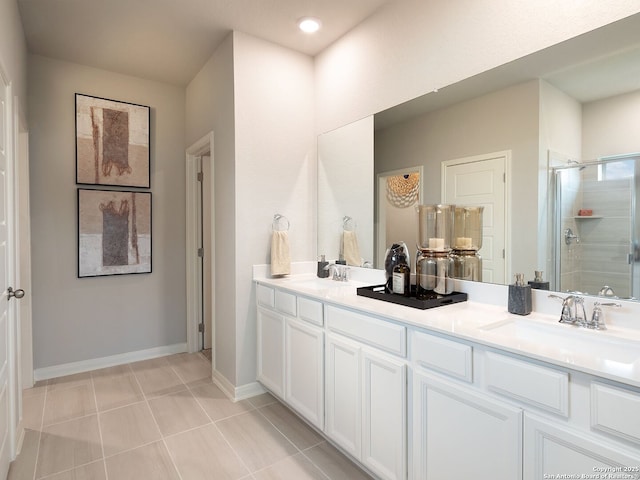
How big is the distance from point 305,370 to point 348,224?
1.09 metres

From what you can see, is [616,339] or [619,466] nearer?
[619,466]

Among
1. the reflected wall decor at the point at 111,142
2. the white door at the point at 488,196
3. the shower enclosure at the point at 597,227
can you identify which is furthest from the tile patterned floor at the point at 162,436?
the reflected wall decor at the point at 111,142

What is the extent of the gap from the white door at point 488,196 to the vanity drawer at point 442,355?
58 centimetres

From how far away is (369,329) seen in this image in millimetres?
1721

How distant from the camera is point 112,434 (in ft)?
7.42

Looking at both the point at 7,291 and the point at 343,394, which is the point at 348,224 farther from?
the point at 7,291

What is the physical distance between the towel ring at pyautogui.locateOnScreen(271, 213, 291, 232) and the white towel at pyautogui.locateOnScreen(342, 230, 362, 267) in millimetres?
465

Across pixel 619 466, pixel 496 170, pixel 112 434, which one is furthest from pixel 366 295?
pixel 112 434

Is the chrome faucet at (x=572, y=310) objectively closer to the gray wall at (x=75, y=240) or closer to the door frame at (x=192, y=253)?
the door frame at (x=192, y=253)

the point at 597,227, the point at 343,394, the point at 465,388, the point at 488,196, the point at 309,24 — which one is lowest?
the point at 343,394

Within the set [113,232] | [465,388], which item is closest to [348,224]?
[465,388]

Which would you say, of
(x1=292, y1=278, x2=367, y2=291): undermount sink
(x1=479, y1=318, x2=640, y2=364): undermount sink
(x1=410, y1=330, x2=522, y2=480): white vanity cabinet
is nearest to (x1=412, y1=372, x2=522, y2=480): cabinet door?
(x1=410, y1=330, x2=522, y2=480): white vanity cabinet

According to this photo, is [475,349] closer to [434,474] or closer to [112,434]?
[434,474]

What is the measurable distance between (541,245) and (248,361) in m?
2.09
